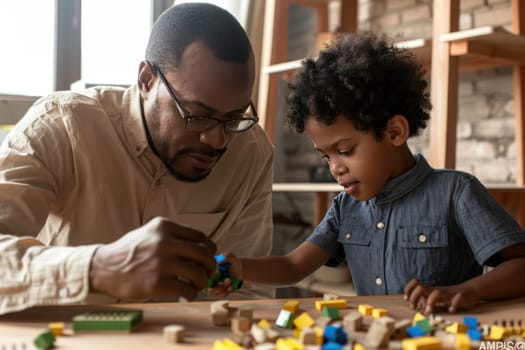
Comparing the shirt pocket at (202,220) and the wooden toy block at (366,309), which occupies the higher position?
the shirt pocket at (202,220)

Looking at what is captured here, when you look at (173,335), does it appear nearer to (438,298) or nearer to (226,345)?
(226,345)

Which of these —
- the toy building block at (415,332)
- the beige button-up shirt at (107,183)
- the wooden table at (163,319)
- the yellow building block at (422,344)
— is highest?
the beige button-up shirt at (107,183)

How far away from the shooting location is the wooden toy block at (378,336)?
81 cm

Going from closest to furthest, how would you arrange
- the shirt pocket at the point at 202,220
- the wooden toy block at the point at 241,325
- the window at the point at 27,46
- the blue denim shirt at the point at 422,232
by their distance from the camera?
1. the wooden toy block at the point at 241,325
2. the blue denim shirt at the point at 422,232
3. the shirt pocket at the point at 202,220
4. the window at the point at 27,46

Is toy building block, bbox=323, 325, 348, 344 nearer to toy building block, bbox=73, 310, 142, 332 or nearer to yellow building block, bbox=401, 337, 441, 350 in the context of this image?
yellow building block, bbox=401, 337, 441, 350

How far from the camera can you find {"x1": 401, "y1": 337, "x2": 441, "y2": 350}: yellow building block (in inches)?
29.8

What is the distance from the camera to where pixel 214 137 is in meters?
1.33

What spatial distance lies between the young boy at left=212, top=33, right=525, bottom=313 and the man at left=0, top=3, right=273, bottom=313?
0.16 metres

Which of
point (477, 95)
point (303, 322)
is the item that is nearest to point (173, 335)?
point (303, 322)

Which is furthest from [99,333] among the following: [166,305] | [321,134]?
[321,134]

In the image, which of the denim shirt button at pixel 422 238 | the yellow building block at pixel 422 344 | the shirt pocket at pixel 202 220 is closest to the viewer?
the yellow building block at pixel 422 344

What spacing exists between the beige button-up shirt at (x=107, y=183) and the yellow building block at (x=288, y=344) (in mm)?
422

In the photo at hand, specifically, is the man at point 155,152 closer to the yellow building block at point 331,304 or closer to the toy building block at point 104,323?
the toy building block at point 104,323

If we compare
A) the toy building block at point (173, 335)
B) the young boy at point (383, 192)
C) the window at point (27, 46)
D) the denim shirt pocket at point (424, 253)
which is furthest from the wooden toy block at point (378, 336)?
the window at point (27, 46)
